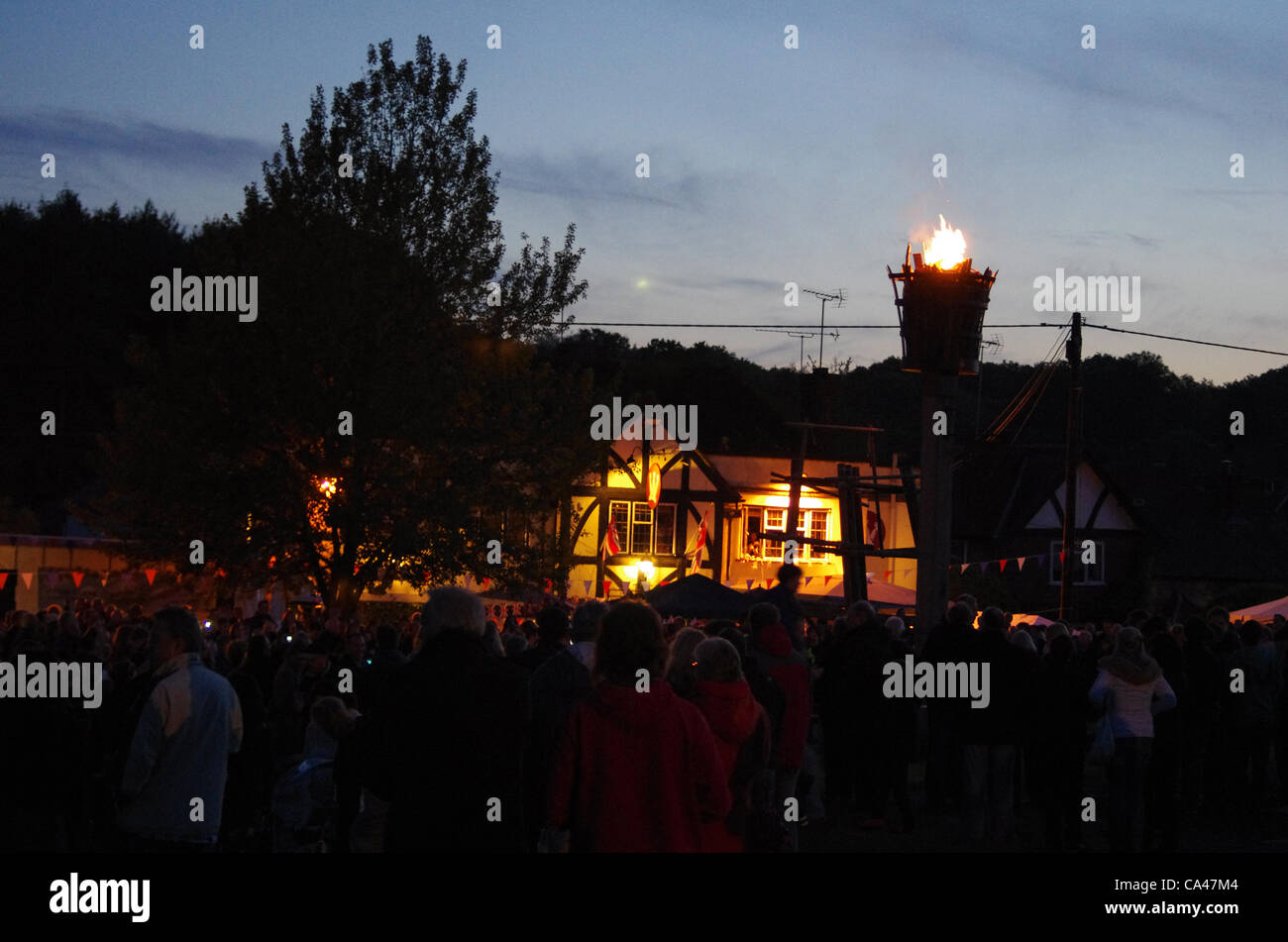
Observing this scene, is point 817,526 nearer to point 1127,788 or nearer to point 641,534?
point 641,534

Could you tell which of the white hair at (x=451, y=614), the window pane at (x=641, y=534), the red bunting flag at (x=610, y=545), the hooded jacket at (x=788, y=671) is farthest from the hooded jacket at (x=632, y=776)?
the window pane at (x=641, y=534)

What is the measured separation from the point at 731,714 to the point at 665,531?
36.5m

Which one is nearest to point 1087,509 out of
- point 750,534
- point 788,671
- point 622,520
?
point 750,534

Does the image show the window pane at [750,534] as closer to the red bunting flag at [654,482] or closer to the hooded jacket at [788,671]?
the red bunting flag at [654,482]

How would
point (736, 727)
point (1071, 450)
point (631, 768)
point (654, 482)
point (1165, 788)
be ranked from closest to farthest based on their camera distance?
point (631, 768)
point (736, 727)
point (1165, 788)
point (1071, 450)
point (654, 482)

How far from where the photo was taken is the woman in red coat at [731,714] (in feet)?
22.9

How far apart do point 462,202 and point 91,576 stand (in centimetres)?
1038

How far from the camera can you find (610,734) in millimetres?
5617

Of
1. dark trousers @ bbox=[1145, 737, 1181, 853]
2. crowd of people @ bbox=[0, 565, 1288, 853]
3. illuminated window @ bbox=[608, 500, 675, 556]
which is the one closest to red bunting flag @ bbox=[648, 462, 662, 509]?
illuminated window @ bbox=[608, 500, 675, 556]

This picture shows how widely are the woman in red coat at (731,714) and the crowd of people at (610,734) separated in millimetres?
10

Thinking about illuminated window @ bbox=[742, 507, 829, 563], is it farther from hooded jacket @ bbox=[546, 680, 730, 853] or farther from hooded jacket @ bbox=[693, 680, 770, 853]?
hooded jacket @ bbox=[546, 680, 730, 853]
